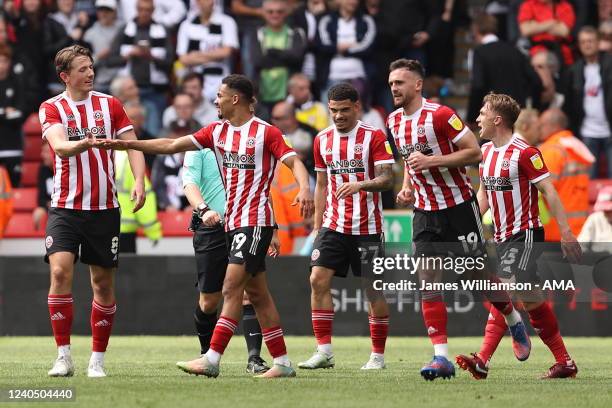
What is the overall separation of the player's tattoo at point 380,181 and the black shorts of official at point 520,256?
3.04 ft

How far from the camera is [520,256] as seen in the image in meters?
9.93

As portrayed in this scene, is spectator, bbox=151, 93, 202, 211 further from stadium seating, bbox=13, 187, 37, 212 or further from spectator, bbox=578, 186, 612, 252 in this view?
spectator, bbox=578, 186, 612, 252

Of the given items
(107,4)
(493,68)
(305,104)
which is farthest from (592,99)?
(107,4)

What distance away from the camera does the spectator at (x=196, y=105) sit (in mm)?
17766

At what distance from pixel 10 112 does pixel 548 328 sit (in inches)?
403

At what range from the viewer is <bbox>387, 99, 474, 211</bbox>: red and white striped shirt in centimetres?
978

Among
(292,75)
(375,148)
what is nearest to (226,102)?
(375,148)

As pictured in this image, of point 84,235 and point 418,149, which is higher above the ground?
point 418,149

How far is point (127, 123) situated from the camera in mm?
9844

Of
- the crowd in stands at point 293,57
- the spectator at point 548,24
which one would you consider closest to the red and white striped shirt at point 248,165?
the crowd in stands at point 293,57

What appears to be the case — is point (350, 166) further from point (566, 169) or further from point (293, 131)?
point (293, 131)

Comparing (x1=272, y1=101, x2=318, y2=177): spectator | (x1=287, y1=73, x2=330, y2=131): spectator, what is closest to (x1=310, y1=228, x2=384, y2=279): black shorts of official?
(x1=272, y1=101, x2=318, y2=177): spectator

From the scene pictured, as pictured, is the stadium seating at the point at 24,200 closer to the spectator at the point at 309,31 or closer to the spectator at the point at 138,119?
the spectator at the point at 138,119

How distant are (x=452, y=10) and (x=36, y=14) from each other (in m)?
5.62
